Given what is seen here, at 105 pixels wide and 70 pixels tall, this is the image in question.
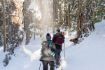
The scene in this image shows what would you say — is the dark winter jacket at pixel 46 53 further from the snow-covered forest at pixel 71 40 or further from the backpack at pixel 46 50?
the snow-covered forest at pixel 71 40

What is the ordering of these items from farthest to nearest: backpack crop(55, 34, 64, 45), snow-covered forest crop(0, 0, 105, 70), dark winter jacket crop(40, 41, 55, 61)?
snow-covered forest crop(0, 0, 105, 70), backpack crop(55, 34, 64, 45), dark winter jacket crop(40, 41, 55, 61)

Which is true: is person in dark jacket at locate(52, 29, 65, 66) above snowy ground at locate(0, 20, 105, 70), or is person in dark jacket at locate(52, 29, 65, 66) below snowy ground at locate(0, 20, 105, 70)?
above

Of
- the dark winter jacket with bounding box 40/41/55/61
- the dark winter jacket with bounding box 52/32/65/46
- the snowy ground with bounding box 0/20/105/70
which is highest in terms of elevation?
the dark winter jacket with bounding box 52/32/65/46

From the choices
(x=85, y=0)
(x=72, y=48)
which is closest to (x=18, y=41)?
(x=85, y=0)

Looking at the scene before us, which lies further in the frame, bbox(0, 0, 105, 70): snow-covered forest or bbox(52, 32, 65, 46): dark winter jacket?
bbox(0, 0, 105, 70): snow-covered forest

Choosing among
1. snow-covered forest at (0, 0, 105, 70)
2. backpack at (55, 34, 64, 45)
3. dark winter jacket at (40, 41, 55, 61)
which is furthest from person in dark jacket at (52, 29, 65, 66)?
dark winter jacket at (40, 41, 55, 61)

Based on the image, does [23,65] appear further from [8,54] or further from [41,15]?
[41,15]

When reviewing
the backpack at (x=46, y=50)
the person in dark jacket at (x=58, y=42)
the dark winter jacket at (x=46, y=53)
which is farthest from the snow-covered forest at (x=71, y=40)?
the backpack at (x=46, y=50)

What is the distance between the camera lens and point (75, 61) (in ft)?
51.8

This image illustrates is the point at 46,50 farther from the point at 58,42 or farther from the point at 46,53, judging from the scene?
the point at 58,42

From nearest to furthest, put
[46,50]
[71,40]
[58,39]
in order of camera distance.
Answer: [46,50], [58,39], [71,40]

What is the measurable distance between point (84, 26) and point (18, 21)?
11285mm

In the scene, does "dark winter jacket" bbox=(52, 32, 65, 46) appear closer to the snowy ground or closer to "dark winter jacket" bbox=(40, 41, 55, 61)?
the snowy ground

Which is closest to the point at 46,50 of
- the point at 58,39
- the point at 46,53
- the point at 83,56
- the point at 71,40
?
the point at 46,53
